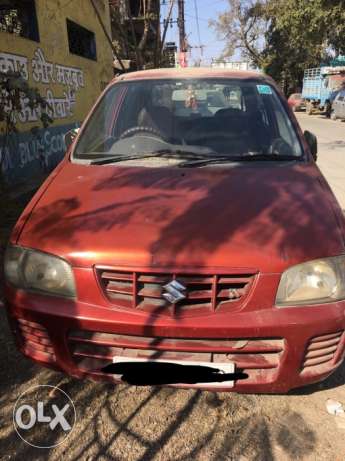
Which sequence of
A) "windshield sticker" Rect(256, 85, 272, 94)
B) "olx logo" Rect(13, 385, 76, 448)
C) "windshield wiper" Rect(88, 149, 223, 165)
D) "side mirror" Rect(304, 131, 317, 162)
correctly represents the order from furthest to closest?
"windshield sticker" Rect(256, 85, 272, 94), "side mirror" Rect(304, 131, 317, 162), "windshield wiper" Rect(88, 149, 223, 165), "olx logo" Rect(13, 385, 76, 448)

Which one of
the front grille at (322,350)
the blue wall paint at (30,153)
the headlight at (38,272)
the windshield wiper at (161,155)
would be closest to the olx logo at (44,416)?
the headlight at (38,272)

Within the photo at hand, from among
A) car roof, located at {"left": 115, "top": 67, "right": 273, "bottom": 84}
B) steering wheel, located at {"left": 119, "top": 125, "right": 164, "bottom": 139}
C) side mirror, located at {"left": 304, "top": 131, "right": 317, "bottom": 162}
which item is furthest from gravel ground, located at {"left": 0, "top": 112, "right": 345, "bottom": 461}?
car roof, located at {"left": 115, "top": 67, "right": 273, "bottom": 84}

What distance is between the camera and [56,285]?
6.77 ft

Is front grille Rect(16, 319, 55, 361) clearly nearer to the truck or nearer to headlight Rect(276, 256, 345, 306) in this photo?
headlight Rect(276, 256, 345, 306)

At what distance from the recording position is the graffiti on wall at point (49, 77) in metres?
6.79

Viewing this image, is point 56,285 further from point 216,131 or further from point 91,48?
point 91,48

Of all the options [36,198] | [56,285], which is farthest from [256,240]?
[36,198]

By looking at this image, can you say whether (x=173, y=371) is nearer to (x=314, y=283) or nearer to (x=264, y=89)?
(x=314, y=283)

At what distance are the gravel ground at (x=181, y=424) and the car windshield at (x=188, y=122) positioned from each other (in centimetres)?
146

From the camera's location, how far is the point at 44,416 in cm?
232

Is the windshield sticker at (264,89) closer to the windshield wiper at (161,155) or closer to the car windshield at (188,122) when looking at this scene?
the car windshield at (188,122)

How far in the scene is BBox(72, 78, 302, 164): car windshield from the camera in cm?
302

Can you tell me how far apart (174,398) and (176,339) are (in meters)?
0.66

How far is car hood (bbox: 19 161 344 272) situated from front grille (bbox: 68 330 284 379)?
1.10ft
